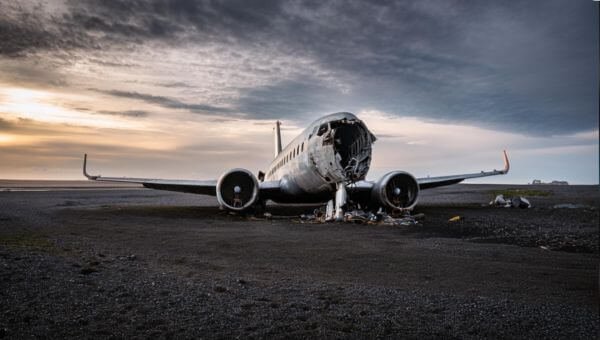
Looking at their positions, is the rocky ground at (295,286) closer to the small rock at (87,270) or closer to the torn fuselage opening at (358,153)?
the small rock at (87,270)

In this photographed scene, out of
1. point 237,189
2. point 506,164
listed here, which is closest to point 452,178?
point 506,164

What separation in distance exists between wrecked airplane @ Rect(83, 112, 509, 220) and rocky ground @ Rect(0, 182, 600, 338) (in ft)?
15.9

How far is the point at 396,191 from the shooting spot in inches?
637

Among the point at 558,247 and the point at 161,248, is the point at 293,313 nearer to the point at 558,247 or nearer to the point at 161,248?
the point at 161,248

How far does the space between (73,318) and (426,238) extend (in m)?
8.48

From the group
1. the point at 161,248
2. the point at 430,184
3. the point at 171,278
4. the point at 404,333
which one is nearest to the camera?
the point at 404,333

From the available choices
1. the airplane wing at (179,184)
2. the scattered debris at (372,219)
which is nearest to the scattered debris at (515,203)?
the scattered debris at (372,219)

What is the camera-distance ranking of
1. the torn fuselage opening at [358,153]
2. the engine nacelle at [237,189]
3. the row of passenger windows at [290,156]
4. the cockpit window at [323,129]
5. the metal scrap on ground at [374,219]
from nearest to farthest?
the metal scrap on ground at [374,219], the torn fuselage opening at [358,153], the cockpit window at [323,129], the engine nacelle at [237,189], the row of passenger windows at [290,156]

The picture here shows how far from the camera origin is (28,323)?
3.83 meters

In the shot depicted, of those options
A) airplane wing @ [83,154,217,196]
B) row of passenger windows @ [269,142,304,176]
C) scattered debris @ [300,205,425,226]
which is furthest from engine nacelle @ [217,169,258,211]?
scattered debris @ [300,205,425,226]

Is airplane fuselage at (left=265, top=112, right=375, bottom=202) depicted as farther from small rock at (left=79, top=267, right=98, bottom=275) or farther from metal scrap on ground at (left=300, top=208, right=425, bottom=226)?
small rock at (left=79, top=267, right=98, bottom=275)

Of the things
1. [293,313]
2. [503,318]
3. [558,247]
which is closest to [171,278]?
[293,313]

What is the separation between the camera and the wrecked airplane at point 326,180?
49.0 ft

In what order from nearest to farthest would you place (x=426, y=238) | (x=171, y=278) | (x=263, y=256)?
(x=171, y=278) < (x=263, y=256) < (x=426, y=238)
